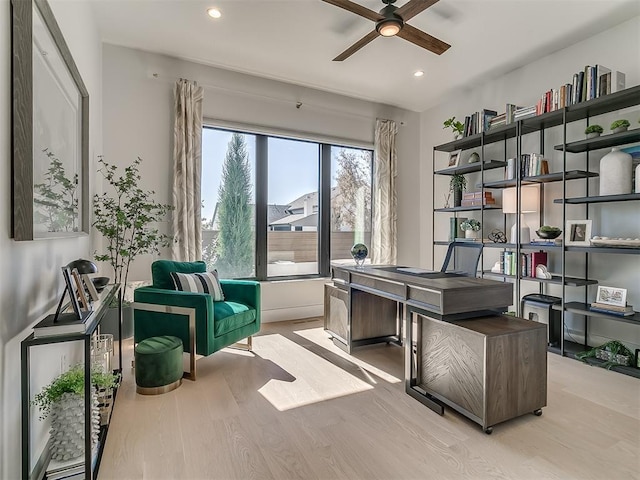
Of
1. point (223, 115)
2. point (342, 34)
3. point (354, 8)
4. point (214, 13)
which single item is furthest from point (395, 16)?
point (223, 115)

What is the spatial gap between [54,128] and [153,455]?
174 centimetres

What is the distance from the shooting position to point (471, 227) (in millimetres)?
4324

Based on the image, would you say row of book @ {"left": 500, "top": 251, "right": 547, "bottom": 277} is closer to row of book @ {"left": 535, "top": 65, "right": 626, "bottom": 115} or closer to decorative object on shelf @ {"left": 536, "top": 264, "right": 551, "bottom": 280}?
decorative object on shelf @ {"left": 536, "top": 264, "right": 551, "bottom": 280}

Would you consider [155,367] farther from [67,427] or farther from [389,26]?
[389,26]

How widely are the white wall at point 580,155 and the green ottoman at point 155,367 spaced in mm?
3755

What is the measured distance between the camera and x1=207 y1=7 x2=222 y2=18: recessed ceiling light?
294 cm

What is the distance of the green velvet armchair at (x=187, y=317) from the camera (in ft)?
8.54

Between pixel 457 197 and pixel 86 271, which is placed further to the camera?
pixel 457 197

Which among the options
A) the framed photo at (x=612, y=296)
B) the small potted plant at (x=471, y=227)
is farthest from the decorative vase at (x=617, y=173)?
the small potted plant at (x=471, y=227)

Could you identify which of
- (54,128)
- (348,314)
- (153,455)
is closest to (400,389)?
(348,314)

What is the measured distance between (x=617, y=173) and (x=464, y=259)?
57.6 inches

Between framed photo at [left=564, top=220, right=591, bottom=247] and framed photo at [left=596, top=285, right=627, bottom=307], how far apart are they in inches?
16.2

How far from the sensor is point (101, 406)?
2021 millimetres

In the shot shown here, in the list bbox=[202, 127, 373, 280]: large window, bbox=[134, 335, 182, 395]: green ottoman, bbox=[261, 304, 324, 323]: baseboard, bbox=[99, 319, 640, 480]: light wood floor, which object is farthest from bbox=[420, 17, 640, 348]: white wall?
bbox=[134, 335, 182, 395]: green ottoman
